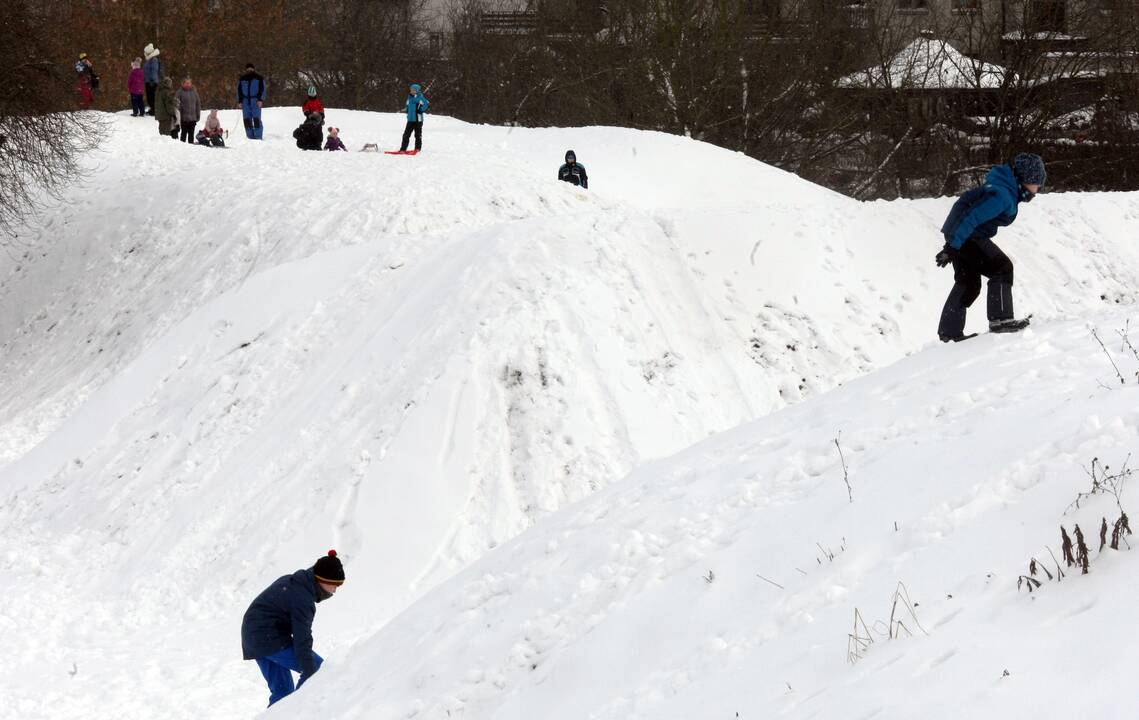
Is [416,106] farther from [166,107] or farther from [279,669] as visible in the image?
[279,669]

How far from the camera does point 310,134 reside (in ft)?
76.0

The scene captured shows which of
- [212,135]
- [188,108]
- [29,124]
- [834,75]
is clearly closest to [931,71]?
[834,75]

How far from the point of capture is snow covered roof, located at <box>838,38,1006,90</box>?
1297 inches

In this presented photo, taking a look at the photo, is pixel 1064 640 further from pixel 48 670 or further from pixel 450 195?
pixel 450 195

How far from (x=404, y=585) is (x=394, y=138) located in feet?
58.5

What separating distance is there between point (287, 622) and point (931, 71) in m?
30.1

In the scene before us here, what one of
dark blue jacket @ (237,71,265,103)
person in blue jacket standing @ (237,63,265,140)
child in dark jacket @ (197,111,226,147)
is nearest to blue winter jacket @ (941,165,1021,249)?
person in blue jacket standing @ (237,63,265,140)

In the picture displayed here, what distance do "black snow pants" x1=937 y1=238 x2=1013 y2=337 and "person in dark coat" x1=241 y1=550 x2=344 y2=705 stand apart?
15.6ft

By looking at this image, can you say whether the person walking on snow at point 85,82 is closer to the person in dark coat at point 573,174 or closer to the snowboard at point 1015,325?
the person in dark coat at point 573,174

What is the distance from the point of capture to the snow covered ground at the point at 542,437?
16.8ft

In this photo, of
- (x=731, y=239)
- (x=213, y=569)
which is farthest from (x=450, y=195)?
(x=213, y=569)

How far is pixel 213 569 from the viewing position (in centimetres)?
1120

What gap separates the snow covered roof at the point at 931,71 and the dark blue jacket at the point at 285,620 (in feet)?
95.4

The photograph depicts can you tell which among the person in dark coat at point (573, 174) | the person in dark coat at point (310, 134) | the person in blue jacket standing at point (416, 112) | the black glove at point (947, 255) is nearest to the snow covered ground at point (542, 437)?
the black glove at point (947, 255)
